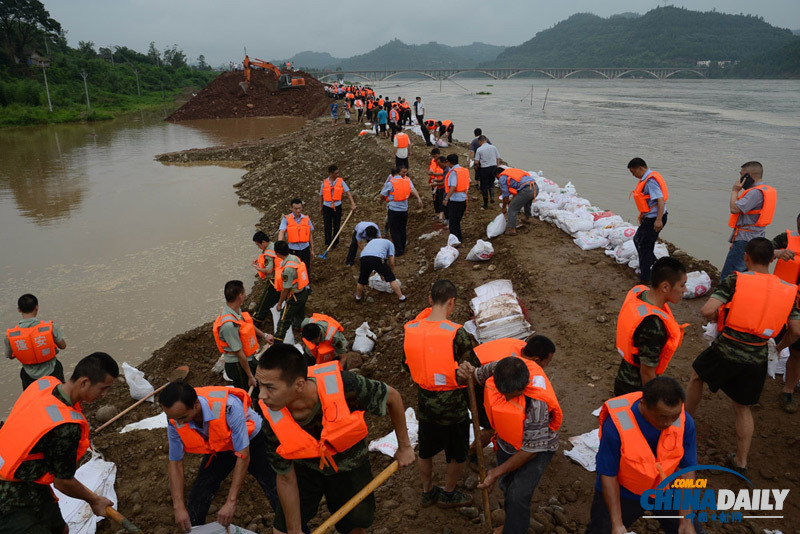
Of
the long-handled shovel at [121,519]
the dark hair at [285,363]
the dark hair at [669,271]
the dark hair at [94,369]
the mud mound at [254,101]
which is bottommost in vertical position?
the long-handled shovel at [121,519]

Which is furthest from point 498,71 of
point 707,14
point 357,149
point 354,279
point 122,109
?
point 354,279

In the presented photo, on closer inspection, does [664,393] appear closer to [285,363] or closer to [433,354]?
[433,354]

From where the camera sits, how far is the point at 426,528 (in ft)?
9.79

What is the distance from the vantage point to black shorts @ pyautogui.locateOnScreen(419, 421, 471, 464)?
→ 2.99 metres

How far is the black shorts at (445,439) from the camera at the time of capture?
2994mm

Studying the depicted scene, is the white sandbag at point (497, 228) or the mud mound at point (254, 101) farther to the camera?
the mud mound at point (254, 101)

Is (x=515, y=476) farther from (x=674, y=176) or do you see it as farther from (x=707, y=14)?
(x=707, y=14)

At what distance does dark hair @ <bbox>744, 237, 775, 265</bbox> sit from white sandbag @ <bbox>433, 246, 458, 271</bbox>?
4.08 metres

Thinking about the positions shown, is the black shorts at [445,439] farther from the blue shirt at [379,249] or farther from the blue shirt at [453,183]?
the blue shirt at [453,183]

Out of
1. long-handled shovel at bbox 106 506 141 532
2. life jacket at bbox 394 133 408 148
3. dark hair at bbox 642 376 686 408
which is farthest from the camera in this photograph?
life jacket at bbox 394 133 408 148

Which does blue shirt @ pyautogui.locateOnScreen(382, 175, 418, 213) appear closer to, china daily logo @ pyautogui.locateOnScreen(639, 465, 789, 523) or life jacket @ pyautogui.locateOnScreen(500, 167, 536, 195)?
life jacket @ pyautogui.locateOnScreen(500, 167, 536, 195)

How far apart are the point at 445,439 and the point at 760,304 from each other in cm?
219

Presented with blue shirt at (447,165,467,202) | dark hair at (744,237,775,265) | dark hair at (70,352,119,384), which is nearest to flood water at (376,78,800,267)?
blue shirt at (447,165,467,202)

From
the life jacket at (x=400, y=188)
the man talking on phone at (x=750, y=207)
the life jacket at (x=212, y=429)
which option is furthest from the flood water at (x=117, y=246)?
the man talking on phone at (x=750, y=207)
